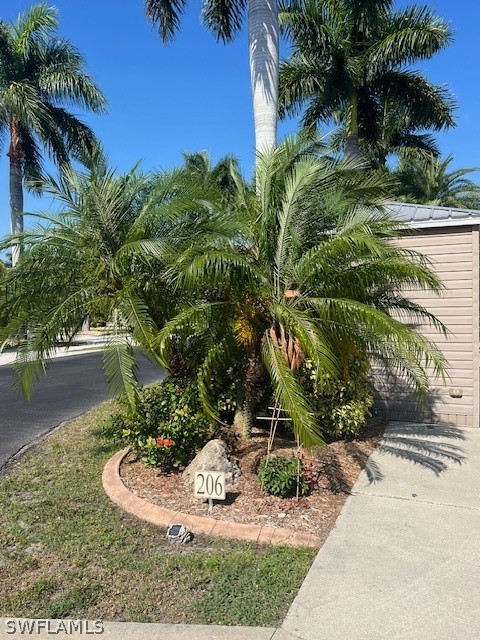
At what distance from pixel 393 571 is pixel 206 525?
1603mm

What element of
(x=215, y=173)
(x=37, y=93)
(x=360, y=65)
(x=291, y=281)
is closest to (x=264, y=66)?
(x=215, y=173)

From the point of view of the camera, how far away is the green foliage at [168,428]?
5.46 meters

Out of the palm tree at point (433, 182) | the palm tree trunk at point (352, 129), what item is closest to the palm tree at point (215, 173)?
the palm tree trunk at point (352, 129)

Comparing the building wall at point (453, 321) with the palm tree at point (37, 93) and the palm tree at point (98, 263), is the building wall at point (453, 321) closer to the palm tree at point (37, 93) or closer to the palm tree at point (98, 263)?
the palm tree at point (98, 263)

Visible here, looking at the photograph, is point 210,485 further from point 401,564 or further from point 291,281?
point 291,281

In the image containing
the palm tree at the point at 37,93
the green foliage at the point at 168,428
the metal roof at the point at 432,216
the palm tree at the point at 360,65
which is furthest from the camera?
the palm tree at the point at 37,93

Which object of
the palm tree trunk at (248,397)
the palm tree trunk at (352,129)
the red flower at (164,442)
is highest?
the palm tree trunk at (352,129)

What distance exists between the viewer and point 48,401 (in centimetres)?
1048

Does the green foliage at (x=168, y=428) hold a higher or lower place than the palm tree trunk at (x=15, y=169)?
lower

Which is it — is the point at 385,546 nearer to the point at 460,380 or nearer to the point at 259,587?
the point at 259,587

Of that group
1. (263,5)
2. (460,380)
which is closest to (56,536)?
(460,380)

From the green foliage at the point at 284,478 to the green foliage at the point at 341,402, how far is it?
1.63 metres

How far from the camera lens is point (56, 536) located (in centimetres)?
430

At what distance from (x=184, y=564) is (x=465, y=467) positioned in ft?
12.6
